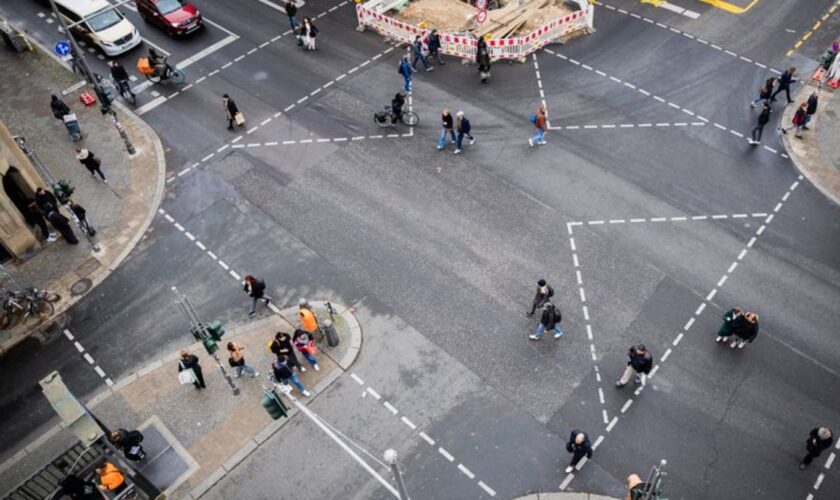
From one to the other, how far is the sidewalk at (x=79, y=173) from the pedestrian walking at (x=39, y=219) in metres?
0.25

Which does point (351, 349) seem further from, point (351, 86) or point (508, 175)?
point (351, 86)

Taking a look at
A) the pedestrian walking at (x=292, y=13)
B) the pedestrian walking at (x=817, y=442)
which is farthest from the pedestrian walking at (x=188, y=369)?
the pedestrian walking at (x=292, y=13)

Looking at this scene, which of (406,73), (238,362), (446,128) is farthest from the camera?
(406,73)

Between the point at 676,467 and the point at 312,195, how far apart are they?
13.9m

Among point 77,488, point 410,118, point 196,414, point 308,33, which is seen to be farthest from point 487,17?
point 77,488

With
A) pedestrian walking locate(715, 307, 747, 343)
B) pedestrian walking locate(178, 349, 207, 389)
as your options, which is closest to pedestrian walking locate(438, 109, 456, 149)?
pedestrian walking locate(715, 307, 747, 343)

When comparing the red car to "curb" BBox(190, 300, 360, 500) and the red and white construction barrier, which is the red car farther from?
"curb" BBox(190, 300, 360, 500)

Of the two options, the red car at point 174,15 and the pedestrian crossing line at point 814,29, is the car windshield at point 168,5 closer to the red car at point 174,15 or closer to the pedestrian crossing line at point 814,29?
the red car at point 174,15

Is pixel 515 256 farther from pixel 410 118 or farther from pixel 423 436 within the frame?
pixel 410 118

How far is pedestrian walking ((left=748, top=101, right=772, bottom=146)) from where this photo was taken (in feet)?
73.6

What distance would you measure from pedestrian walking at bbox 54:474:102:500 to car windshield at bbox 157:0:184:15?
2191cm

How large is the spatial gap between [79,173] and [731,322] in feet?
72.3

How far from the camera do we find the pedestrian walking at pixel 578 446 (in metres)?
14.9

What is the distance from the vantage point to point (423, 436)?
16688 millimetres
